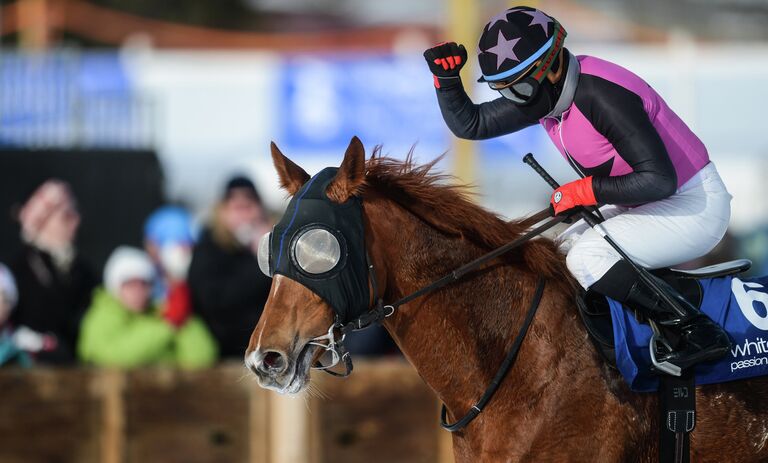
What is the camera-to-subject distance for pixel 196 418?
7.19 m

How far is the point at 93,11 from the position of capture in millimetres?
32062

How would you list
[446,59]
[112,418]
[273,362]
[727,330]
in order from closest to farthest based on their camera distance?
[273,362], [727,330], [446,59], [112,418]

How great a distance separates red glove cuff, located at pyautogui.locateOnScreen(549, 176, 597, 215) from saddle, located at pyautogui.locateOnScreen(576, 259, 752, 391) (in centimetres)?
37

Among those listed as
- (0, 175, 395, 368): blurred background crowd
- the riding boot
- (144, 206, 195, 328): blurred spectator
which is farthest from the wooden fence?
the riding boot

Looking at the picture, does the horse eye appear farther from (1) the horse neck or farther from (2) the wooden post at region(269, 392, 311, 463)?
(2) the wooden post at region(269, 392, 311, 463)

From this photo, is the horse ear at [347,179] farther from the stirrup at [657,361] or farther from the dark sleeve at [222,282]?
the dark sleeve at [222,282]

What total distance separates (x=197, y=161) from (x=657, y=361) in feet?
47.1

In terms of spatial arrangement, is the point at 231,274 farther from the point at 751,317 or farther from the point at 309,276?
the point at 751,317

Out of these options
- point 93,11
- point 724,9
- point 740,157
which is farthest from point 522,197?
point 93,11

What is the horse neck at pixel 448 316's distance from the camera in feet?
13.4

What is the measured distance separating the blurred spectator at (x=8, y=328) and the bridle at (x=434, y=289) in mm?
3655

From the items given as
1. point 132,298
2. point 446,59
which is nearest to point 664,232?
point 446,59

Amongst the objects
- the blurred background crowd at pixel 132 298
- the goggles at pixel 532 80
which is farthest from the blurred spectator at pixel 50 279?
the goggles at pixel 532 80

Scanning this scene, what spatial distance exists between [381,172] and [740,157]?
15203 millimetres
